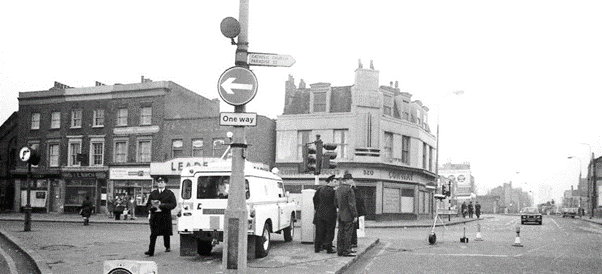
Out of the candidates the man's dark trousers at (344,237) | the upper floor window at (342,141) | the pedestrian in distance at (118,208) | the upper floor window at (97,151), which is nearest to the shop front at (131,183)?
the upper floor window at (97,151)

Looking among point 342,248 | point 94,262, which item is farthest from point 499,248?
point 94,262

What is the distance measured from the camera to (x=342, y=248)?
12438 millimetres

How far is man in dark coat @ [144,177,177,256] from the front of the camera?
12.2 m

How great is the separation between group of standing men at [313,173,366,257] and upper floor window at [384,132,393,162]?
24044 mm

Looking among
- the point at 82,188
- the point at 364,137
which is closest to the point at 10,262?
the point at 364,137

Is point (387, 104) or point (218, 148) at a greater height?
point (387, 104)

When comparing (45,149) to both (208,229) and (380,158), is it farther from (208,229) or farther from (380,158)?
(208,229)

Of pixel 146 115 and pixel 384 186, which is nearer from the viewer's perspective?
pixel 384 186

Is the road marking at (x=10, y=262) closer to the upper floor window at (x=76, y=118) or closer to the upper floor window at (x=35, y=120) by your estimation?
→ the upper floor window at (x=76, y=118)

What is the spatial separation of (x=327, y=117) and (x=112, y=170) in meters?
16.4

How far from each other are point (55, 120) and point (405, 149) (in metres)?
27.3

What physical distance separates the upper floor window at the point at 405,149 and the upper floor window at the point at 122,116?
2058cm

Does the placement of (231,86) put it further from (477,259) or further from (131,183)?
(131,183)

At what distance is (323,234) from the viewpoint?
1320 cm
